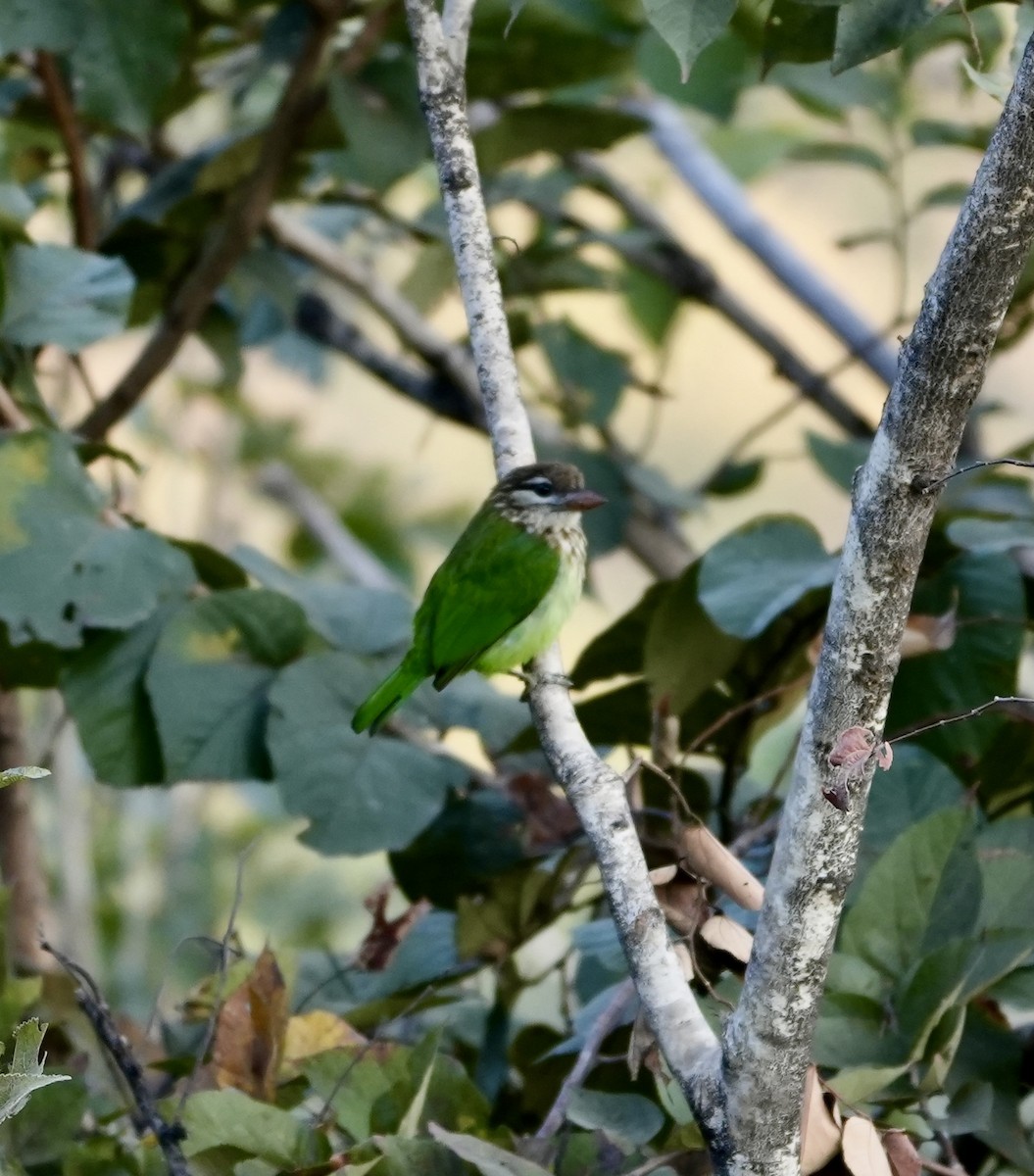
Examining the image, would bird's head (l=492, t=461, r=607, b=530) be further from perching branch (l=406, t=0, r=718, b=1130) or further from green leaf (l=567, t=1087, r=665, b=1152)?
green leaf (l=567, t=1087, r=665, b=1152)

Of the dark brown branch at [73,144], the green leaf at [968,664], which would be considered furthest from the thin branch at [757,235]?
the green leaf at [968,664]

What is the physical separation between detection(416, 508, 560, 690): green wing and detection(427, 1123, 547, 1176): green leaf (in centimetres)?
110

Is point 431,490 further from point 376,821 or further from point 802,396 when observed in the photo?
point 376,821

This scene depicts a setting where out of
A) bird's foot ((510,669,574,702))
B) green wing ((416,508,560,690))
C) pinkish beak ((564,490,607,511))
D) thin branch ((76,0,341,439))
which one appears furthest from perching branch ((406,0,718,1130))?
thin branch ((76,0,341,439))

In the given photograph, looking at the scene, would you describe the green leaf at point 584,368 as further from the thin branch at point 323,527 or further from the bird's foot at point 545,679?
the bird's foot at point 545,679

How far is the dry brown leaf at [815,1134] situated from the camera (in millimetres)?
1231

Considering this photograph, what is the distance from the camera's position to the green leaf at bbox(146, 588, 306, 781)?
1981 millimetres

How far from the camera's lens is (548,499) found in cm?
248

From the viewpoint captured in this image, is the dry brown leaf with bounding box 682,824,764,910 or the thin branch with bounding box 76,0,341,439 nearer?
the dry brown leaf with bounding box 682,824,764,910

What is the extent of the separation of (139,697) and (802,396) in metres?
1.65

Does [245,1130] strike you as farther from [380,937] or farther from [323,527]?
[323,527]

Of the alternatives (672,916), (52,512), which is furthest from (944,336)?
(52,512)

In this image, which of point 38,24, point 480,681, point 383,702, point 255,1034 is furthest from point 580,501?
point 255,1034

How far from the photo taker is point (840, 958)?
158 centimetres
